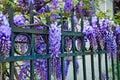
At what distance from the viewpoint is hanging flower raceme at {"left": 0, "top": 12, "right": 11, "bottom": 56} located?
180cm

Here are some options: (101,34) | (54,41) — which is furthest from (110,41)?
(54,41)

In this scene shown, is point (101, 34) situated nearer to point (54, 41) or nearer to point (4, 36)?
point (54, 41)

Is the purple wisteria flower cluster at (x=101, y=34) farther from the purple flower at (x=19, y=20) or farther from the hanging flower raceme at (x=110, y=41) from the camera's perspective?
the purple flower at (x=19, y=20)

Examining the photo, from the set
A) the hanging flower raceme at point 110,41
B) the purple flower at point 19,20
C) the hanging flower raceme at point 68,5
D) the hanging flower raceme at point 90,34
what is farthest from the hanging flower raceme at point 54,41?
the hanging flower raceme at point 68,5

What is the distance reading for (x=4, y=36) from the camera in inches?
71.7

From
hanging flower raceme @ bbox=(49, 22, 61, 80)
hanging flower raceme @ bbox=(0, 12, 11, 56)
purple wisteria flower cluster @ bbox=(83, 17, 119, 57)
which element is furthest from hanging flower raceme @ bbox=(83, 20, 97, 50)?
hanging flower raceme @ bbox=(0, 12, 11, 56)

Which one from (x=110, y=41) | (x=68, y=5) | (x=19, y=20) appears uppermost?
(x=68, y=5)

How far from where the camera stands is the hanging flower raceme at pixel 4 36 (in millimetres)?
1801

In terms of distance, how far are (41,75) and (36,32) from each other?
36 cm

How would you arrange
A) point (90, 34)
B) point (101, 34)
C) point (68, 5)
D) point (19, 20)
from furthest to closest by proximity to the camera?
point (68, 5) < point (101, 34) < point (90, 34) < point (19, 20)

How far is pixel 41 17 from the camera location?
2.66 metres

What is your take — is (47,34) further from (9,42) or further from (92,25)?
(92,25)

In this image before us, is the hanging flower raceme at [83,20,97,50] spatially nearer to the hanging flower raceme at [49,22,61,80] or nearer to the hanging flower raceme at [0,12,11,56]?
the hanging flower raceme at [49,22,61,80]

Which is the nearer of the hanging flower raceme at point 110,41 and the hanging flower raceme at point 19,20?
the hanging flower raceme at point 19,20
